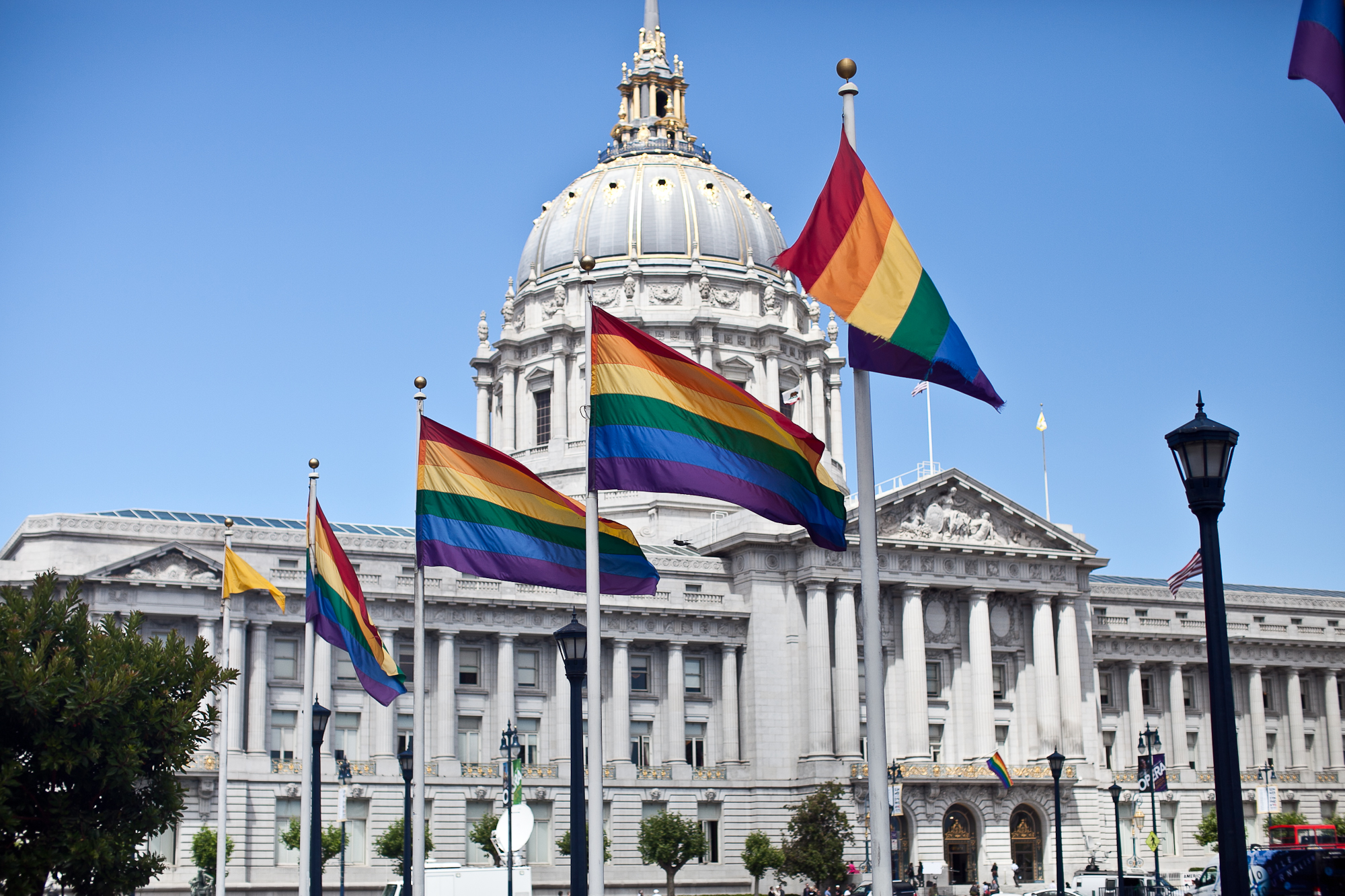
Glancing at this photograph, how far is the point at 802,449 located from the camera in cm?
2719

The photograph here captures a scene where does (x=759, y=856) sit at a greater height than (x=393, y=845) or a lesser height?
lesser

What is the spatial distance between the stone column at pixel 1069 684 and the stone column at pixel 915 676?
826 cm

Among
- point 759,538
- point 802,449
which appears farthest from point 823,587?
point 802,449

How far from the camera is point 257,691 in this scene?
258 ft

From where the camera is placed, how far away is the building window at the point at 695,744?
8831 cm

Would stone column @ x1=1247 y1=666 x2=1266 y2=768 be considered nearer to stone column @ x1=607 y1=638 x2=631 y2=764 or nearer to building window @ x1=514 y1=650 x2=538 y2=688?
stone column @ x1=607 y1=638 x2=631 y2=764

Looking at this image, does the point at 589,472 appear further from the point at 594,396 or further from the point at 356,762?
the point at 356,762

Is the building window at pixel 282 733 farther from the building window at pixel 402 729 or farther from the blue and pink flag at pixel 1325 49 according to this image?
the blue and pink flag at pixel 1325 49

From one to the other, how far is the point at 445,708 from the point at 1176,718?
1798 inches

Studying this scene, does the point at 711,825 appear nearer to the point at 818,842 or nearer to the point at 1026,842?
the point at 818,842

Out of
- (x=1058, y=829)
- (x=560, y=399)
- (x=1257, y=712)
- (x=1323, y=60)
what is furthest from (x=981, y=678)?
(x=1323, y=60)

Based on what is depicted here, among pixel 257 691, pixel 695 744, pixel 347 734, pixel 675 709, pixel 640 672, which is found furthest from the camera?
pixel 695 744

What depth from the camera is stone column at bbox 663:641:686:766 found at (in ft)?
285

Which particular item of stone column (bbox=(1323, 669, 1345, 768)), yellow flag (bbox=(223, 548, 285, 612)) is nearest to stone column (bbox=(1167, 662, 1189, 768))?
stone column (bbox=(1323, 669, 1345, 768))
